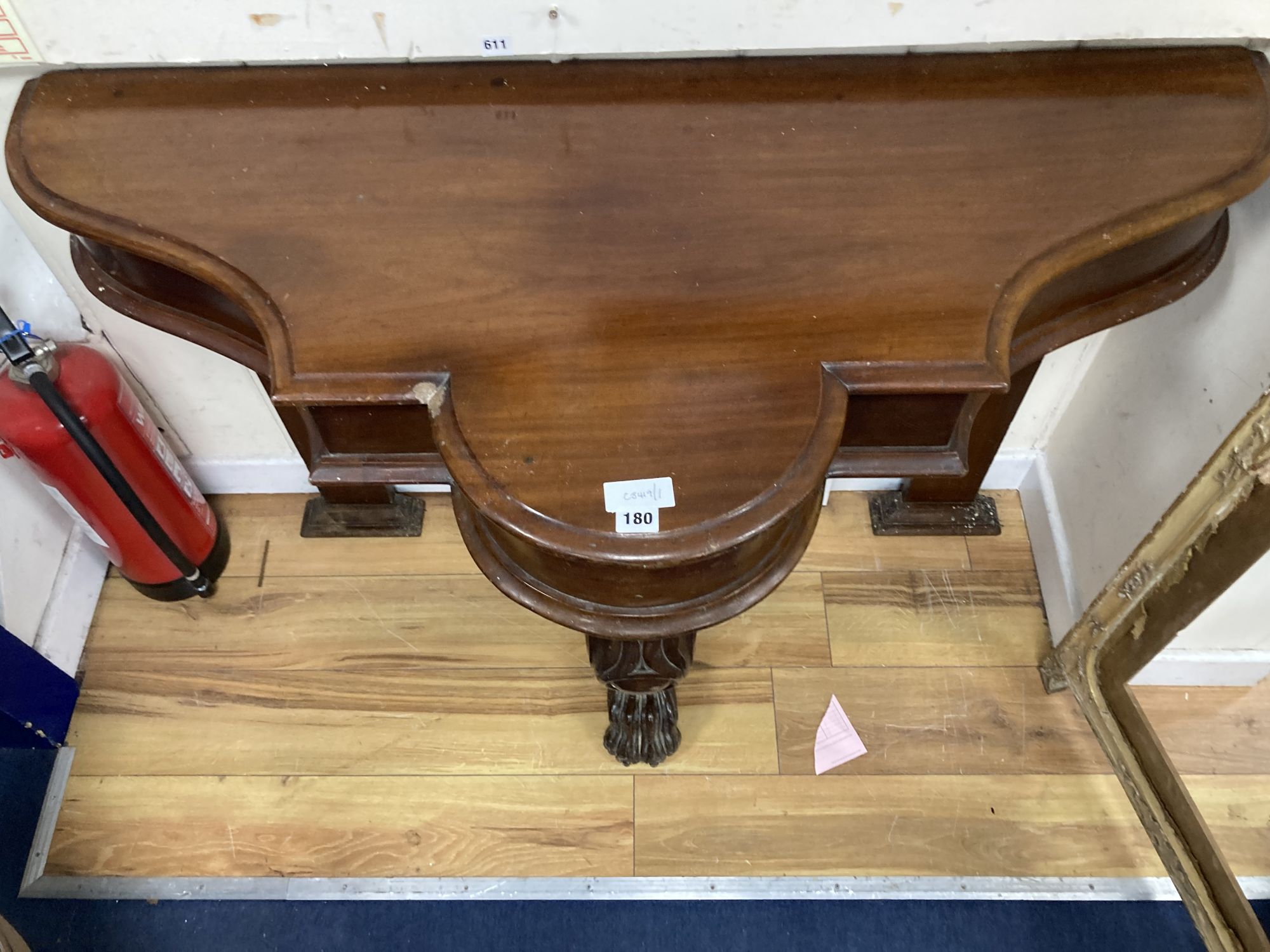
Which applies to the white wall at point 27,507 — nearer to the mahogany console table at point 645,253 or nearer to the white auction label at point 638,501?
the mahogany console table at point 645,253

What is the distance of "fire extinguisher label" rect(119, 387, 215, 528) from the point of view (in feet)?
3.81

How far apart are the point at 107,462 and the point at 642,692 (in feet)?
2.36

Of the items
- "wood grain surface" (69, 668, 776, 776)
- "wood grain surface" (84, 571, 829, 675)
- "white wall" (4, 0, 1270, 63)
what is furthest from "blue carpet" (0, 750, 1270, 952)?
"white wall" (4, 0, 1270, 63)

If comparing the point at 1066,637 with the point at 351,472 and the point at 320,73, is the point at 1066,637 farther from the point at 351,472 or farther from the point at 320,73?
the point at 320,73

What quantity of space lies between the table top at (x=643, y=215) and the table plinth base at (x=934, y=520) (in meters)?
0.73

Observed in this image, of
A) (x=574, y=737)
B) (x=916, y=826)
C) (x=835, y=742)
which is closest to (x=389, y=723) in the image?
(x=574, y=737)

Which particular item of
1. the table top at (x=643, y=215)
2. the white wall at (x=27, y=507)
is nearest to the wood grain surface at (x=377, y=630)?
the white wall at (x=27, y=507)

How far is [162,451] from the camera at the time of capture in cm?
124

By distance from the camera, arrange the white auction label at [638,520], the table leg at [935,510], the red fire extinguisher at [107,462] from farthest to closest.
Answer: the table leg at [935,510] → the red fire extinguisher at [107,462] → the white auction label at [638,520]

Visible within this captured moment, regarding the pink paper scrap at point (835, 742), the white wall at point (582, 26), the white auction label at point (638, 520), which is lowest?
the pink paper scrap at point (835, 742)

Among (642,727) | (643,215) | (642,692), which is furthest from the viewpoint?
(642,727)

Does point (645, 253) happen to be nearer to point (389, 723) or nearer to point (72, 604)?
point (389, 723)

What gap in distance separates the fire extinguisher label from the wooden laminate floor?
112 millimetres

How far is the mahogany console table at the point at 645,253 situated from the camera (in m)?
0.62
